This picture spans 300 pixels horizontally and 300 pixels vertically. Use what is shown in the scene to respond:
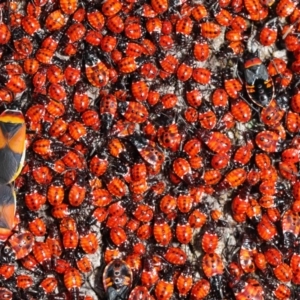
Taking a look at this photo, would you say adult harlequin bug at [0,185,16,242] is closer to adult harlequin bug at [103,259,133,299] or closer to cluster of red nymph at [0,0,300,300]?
cluster of red nymph at [0,0,300,300]

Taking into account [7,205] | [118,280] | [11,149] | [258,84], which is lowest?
[118,280]

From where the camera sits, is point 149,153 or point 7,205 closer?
point 7,205

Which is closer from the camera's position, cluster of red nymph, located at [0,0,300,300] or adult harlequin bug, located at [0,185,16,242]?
adult harlequin bug, located at [0,185,16,242]

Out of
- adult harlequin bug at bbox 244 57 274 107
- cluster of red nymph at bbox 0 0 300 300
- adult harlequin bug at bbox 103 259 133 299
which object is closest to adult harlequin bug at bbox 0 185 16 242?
cluster of red nymph at bbox 0 0 300 300

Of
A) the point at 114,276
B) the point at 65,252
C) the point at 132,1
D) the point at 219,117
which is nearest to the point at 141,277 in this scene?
the point at 114,276

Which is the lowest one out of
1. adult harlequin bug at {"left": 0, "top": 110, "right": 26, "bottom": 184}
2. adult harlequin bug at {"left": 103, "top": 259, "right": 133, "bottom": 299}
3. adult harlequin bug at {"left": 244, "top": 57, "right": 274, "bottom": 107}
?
adult harlequin bug at {"left": 103, "top": 259, "right": 133, "bottom": 299}

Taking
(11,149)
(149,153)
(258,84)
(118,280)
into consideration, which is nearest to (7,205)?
(11,149)

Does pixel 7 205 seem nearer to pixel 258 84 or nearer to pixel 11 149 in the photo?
pixel 11 149
